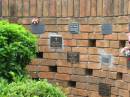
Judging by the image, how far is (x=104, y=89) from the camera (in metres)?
6.75

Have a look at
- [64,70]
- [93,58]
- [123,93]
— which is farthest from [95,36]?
[123,93]

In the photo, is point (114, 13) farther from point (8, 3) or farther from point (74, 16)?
point (8, 3)

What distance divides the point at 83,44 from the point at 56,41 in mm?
508

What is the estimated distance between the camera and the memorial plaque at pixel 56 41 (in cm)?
725

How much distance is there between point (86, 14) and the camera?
6883 millimetres

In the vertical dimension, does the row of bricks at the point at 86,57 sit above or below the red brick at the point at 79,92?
above

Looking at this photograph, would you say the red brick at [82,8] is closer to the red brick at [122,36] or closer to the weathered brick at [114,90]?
the red brick at [122,36]

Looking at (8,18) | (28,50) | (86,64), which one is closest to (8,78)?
(28,50)

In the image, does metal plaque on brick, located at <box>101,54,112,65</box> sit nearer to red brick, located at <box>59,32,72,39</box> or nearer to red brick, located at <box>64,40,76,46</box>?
red brick, located at <box>64,40,76,46</box>

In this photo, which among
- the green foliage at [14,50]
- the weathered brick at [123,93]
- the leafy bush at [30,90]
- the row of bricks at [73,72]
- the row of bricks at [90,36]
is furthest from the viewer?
the row of bricks at [73,72]

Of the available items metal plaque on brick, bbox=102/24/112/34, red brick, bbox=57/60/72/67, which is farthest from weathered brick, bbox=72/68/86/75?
metal plaque on brick, bbox=102/24/112/34

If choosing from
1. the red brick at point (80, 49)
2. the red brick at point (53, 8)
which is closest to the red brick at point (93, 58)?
the red brick at point (80, 49)

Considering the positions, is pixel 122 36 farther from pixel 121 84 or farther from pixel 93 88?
pixel 93 88

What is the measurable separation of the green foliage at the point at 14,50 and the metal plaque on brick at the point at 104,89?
118 cm
